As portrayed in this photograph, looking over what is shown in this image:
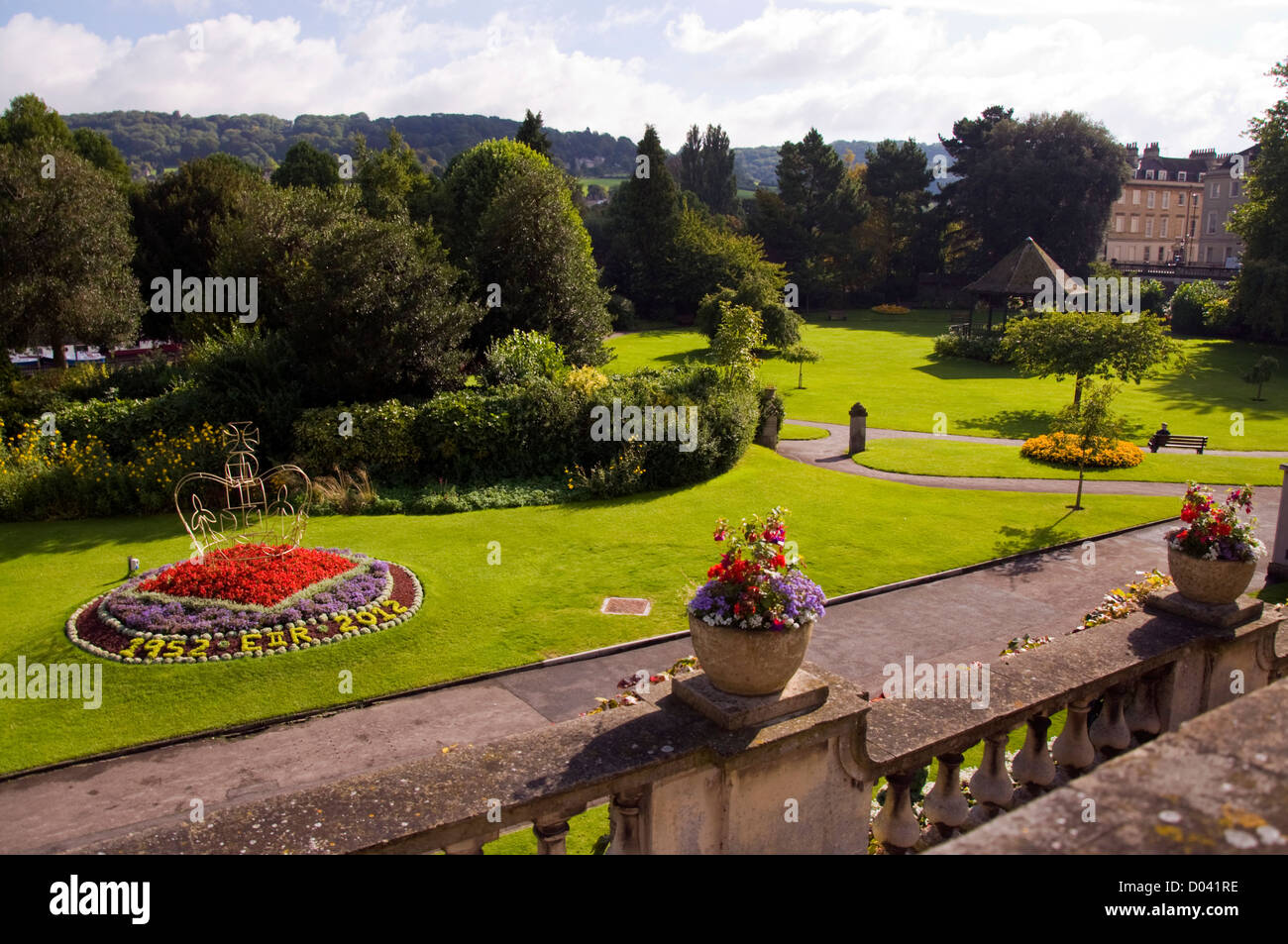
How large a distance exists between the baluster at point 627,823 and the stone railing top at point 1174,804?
7.06 feet

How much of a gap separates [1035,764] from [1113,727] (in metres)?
0.64

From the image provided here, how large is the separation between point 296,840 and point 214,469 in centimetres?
2010

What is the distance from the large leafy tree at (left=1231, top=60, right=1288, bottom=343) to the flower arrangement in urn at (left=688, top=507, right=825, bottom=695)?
5644cm

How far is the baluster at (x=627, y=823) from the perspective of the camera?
425 cm

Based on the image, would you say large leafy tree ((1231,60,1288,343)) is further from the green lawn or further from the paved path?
the paved path

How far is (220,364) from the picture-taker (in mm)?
23719

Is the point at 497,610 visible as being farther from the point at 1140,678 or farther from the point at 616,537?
the point at 1140,678

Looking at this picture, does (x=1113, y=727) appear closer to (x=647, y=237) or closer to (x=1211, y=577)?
(x=1211, y=577)

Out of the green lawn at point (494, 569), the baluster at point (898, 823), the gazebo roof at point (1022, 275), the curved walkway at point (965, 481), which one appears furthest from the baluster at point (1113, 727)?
the gazebo roof at point (1022, 275)

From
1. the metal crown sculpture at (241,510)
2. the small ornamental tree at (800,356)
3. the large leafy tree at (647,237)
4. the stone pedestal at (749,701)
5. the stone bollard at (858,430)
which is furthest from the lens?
the large leafy tree at (647,237)

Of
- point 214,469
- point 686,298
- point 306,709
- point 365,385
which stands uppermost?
point 686,298

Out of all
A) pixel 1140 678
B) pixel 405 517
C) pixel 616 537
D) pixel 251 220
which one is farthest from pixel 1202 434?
pixel 251 220

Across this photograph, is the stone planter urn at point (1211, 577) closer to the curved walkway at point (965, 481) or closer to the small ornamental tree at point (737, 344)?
the curved walkway at point (965, 481)

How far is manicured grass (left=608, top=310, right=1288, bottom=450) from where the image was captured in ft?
113
